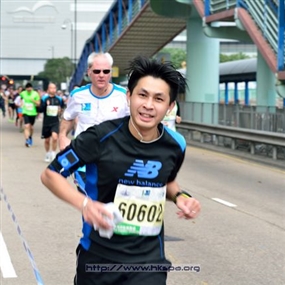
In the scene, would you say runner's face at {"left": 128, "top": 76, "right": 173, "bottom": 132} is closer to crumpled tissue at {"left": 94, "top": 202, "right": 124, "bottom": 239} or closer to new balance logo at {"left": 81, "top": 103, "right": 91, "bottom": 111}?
crumpled tissue at {"left": 94, "top": 202, "right": 124, "bottom": 239}

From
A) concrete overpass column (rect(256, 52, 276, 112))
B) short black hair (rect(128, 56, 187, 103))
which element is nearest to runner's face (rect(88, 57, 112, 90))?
short black hair (rect(128, 56, 187, 103))

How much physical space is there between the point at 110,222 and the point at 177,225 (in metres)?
6.02

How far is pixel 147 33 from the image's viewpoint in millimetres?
32500

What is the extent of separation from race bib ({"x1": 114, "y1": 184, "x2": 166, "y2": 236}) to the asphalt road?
2252 mm

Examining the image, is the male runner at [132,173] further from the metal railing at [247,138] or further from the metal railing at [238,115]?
the metal railing at [238,115]

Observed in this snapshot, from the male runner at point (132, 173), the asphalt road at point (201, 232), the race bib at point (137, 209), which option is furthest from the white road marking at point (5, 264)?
the race bib at point (137, 209)

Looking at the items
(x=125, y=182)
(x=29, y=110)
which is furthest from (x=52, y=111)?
(x=125, y=182)

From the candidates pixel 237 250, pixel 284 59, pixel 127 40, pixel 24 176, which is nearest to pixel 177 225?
pixel 237 250

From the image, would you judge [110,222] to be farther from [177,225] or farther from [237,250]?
[177,225]

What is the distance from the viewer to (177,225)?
29.4 ft

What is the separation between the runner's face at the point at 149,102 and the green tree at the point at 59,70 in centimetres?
11014

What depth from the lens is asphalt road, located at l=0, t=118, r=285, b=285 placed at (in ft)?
21.2

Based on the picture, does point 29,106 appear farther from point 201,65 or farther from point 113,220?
point 113,220

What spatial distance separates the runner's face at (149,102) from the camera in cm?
332
